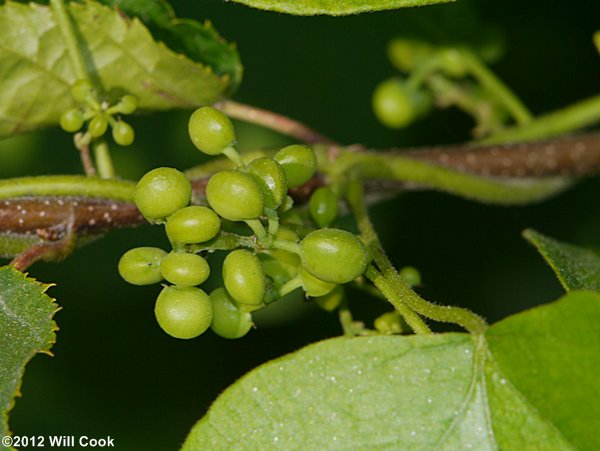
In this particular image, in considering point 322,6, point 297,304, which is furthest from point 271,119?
point 297,304

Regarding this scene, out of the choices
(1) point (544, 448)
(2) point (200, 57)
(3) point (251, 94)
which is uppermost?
(3) point (251, 94)

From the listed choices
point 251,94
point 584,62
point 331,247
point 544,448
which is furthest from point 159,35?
point 584,62

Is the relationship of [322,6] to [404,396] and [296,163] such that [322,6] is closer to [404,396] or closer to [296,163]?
[296,163]

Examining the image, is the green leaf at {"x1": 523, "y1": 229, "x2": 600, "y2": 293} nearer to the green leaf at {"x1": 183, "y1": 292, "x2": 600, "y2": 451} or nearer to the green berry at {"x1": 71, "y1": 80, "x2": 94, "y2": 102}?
the green leaf at {"x1": 183, "y1": 292, "x2": 600, "y2": 451}

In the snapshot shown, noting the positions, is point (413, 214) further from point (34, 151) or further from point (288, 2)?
point (288, 2)

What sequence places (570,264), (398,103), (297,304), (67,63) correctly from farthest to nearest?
1. (297,304)
2. (398,103)
3. (67,63)
4. (570,264)

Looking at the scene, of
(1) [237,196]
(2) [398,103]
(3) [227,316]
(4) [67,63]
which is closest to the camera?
(1) [237,196]

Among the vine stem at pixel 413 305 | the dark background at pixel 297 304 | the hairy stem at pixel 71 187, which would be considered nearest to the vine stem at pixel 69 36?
the hairy stem at pixel 71 187
